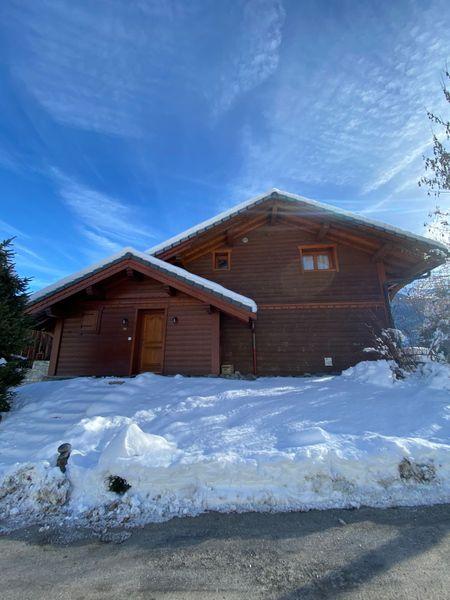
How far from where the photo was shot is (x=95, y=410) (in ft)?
19.3

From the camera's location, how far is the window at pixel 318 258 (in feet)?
36.2

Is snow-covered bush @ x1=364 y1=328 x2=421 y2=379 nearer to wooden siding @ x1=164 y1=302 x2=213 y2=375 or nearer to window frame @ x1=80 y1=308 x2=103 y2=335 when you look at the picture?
wooden siding @ x1=164 y1=302 x2=213 y2=375

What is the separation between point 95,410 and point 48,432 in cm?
87

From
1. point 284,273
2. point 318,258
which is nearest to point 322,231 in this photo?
point 318,258

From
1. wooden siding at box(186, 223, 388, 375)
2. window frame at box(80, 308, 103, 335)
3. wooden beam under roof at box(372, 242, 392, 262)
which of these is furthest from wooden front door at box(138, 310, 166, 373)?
wooden beam under roof at box(372, 242, 392, 262)

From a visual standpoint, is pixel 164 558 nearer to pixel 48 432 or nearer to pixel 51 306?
pixel 48 432

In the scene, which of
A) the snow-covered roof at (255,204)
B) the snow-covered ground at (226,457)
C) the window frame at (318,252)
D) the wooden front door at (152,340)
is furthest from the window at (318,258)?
the snow-covered ground at (226,457)

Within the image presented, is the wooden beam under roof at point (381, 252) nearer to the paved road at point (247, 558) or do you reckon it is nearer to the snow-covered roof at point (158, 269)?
the snow-covered roof at point (158, 269)

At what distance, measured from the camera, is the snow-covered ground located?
11.4 ft

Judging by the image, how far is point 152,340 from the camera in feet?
32.0

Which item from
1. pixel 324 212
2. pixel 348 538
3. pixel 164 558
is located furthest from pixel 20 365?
pixel 324 212

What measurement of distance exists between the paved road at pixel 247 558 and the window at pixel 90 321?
703 cm

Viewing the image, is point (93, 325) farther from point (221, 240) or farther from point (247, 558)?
point (247, 558)

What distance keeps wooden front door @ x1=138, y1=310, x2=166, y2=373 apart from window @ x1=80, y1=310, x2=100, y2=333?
142 centimetres
